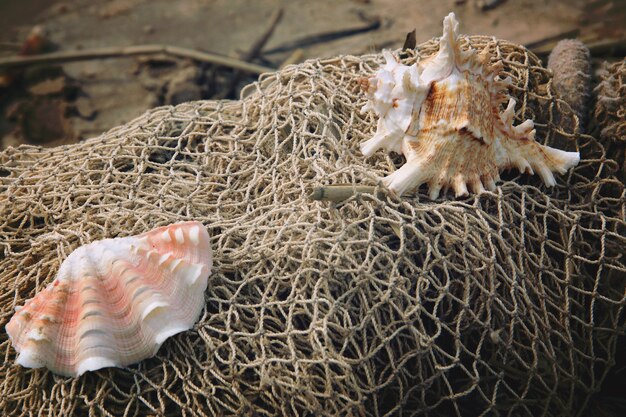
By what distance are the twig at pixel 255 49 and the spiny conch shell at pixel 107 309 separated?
313 centimetres

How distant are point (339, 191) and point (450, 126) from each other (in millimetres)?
510

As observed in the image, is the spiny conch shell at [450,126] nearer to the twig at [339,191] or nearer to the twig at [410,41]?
the twig at [339,191]

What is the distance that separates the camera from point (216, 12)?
669cm

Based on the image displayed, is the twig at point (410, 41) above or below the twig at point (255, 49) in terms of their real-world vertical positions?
above

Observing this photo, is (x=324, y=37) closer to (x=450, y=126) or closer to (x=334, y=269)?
(x=450, y=126)

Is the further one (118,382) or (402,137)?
(402,137)

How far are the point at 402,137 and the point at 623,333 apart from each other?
121cm

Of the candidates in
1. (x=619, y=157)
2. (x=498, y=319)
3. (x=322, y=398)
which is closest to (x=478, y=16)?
(x=619, y=157)

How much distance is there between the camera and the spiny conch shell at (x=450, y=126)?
2416 mm

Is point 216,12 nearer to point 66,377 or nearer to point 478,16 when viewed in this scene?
point 478,16

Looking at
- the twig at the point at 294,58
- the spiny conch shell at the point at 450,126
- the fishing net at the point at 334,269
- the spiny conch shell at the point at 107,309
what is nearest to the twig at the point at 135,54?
the twig at the point at 294,58

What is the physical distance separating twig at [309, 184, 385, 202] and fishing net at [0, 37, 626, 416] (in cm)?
4

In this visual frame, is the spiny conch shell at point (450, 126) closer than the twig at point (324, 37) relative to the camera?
Yes

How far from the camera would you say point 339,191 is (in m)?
2.33
